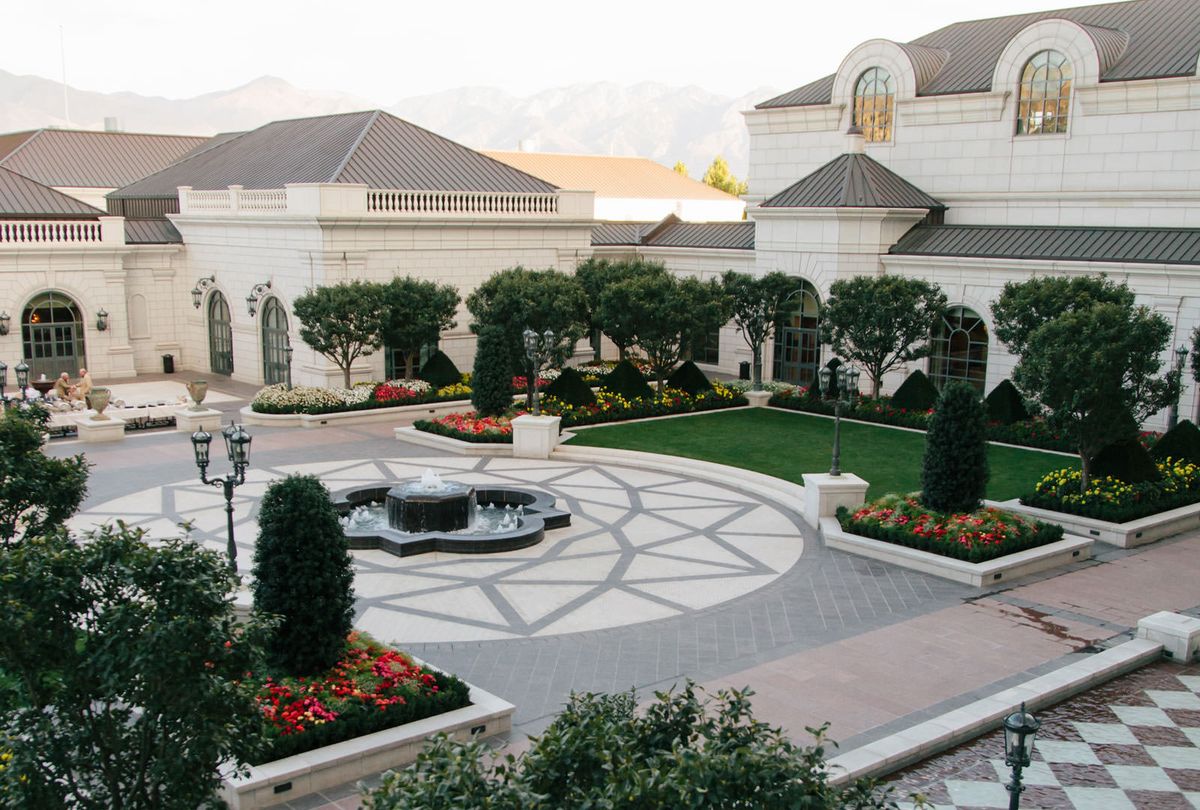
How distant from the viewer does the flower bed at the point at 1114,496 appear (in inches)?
762

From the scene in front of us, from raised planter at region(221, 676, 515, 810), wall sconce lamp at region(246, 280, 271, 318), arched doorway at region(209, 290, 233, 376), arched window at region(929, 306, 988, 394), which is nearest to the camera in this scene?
raised planter at region(221, 676, 515, 810)

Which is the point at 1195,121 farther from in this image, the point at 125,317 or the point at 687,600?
the point at 125,317

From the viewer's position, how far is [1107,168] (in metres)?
30.5

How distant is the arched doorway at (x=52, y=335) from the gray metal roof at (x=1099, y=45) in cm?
2581

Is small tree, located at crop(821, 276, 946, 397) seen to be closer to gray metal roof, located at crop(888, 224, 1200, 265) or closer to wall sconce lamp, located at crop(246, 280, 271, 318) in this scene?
gray metal roof, located at crop(888, 224, 1200, 265)

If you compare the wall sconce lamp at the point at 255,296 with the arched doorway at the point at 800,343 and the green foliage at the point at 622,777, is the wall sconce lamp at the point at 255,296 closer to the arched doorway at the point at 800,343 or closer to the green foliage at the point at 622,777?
the arched doorway at the point at 800,343

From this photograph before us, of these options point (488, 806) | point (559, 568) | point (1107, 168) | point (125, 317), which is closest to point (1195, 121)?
point (1107, 168)

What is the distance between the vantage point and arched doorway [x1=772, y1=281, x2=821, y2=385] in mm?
35094

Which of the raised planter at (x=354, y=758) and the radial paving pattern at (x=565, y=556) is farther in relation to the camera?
the radial paving pattern at (x=565, y=556)

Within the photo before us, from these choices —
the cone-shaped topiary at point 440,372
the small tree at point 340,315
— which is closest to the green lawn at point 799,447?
the cone-shaped topiary at point 440,372

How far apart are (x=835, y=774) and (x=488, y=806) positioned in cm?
537

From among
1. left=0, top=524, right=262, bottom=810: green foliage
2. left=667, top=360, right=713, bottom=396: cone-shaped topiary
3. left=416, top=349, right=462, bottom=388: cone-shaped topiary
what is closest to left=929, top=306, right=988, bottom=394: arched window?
left=667, top=360, right=713, bottom=396: cone-shaped topiary

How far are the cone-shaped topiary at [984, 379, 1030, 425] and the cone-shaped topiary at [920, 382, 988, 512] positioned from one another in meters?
10.3

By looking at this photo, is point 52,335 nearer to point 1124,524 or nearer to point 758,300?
point 758,300
